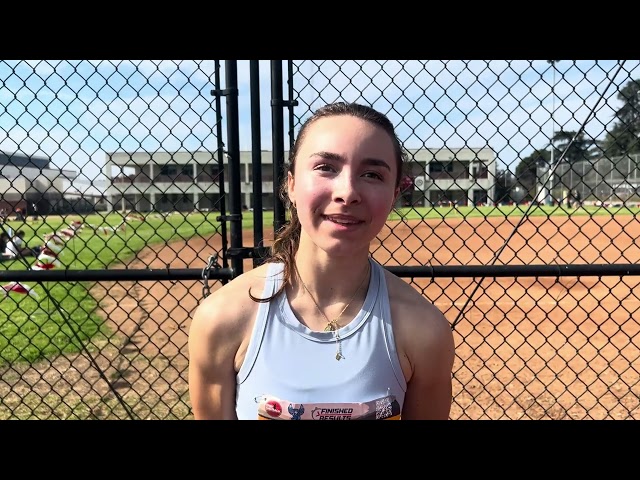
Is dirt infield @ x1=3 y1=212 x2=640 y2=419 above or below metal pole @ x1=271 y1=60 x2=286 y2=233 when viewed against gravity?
below

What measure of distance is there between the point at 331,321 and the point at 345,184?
0.38 meters

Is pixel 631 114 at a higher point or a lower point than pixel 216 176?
higher

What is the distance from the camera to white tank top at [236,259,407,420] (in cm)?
124

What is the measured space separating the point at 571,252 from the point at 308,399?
14.7 meters

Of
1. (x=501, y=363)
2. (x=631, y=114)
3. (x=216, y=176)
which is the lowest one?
(x=501, y=363)

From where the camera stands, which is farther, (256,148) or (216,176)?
Result: (216,176)

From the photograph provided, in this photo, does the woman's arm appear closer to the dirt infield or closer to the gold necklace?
the gold necklace

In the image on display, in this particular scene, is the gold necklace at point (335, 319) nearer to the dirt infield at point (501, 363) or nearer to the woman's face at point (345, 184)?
the woman's face at point (345, 184)

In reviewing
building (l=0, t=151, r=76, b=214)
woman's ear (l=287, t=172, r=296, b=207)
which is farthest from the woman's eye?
building (l=0, t=151, r=76, b=214)

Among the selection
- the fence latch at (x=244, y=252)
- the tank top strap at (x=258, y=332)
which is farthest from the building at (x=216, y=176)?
the tank top strap at (x=258, y=332)

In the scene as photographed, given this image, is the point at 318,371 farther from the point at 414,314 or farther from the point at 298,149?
the point at 298,149

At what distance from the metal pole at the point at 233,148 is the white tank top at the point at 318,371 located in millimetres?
1233

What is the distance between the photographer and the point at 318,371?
1.25 meters

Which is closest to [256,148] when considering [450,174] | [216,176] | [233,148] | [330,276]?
[233,148]
